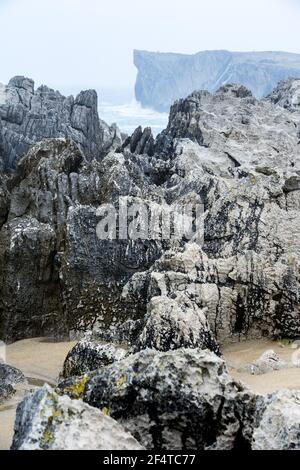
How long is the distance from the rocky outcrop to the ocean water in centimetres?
1413

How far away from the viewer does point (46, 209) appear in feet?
52.8

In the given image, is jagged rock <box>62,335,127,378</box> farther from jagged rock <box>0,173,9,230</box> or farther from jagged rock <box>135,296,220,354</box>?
jagged rock <box>0,173,9,230</box>

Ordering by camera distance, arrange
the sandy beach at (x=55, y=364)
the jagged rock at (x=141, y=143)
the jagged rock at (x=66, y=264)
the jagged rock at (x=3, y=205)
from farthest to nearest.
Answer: the jagged rock at (x=141, y=143), the jagged rock at (x=3, y=205), the jagged rock at (x=66, y=264), the sandy beach at (x=55, y=364)

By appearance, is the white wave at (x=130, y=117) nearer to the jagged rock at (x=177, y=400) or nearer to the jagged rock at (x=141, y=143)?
the jagged rock at (x=141, y=143)

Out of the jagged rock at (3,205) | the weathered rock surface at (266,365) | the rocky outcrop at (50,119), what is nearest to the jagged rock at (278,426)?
the weathered rock surface at (266,365)

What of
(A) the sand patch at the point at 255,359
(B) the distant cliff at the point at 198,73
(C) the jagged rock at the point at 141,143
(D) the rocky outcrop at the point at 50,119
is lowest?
(A) the sand patch at the point at 255,359

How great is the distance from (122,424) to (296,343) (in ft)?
18.4

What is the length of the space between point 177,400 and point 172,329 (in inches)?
140

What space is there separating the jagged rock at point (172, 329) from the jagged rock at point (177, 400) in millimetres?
2993

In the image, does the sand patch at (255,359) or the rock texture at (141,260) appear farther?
the rock texture at (141,260)

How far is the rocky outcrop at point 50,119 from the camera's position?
4825 centimetres

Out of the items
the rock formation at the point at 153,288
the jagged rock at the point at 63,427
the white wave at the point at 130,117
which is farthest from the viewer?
the white wave at the point at 130,117
